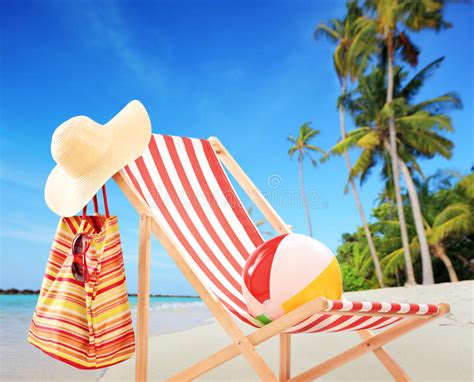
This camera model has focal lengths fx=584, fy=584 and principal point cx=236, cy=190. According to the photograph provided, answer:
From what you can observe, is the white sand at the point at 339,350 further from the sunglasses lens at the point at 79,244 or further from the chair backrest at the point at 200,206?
the sunglasses lens at the point at 79,244

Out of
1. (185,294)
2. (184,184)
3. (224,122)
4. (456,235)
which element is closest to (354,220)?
(456,235)

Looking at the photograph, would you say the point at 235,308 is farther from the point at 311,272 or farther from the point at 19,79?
the point at 19,79

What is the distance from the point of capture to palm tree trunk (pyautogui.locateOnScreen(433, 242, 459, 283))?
55.9 feet

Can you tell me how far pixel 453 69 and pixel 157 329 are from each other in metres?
22.4

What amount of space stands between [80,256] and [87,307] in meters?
0.18

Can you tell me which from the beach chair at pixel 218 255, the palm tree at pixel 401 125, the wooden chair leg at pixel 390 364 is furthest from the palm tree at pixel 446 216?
the wooden chair leg at pixel 390 364

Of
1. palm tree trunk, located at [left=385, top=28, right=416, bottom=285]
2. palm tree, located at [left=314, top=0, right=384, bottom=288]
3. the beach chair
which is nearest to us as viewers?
the beach chair

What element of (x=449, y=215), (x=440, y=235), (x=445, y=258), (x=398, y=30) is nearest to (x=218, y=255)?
(x=440, y=235)

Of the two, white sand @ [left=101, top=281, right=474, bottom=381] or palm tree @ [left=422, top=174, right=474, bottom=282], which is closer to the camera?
white sand @ [left=101, top=281, right=474, bottom=381]

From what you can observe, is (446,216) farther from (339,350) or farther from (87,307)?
(87,307)

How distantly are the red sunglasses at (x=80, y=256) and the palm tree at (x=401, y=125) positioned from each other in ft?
47.8

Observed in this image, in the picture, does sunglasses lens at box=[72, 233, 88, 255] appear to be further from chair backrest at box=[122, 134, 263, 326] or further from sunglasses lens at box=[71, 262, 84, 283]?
chair backrest at box=[122, 134, 263, 326]

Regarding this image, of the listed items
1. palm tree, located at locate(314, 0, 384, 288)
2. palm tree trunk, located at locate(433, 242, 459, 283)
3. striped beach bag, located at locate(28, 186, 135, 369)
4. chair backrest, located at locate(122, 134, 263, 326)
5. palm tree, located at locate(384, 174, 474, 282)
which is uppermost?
palm tree, located at locate(314, 0, 384, 288)

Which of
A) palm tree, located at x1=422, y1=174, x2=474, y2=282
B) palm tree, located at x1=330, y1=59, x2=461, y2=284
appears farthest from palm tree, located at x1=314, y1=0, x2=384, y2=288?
palm tree, located at x1=422, y1=174, x2=474, y2=282
